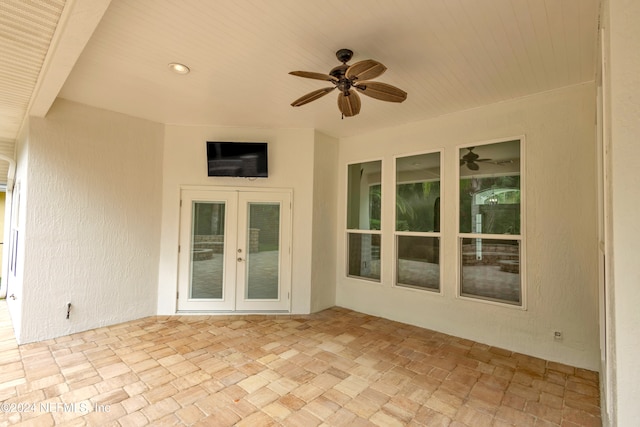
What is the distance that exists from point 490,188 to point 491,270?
40.4 inches

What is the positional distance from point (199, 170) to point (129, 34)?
2.30 metres

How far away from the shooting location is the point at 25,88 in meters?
2.89

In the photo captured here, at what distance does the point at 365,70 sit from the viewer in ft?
7.23

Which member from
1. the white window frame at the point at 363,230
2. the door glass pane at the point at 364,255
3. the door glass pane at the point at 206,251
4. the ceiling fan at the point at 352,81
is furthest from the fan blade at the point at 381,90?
the door glass pane at the point at 206,251

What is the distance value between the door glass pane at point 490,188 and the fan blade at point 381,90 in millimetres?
1762

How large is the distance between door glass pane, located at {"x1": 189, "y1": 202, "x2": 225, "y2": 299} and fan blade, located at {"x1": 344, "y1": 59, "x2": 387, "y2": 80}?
305 centimetres

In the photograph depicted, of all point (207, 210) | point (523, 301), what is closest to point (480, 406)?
point (523, 301)

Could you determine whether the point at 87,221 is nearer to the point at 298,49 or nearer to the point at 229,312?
the point at 229,312

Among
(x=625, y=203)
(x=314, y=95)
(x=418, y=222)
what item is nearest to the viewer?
(x=625, y=203)

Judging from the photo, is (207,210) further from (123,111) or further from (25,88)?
(25,88)

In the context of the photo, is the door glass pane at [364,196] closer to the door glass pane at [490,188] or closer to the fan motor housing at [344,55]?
the door glass pane at [490,188]

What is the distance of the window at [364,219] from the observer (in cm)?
469

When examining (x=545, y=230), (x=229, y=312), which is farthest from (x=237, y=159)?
(x=545, y=230)

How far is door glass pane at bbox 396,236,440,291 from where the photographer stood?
4055mm
